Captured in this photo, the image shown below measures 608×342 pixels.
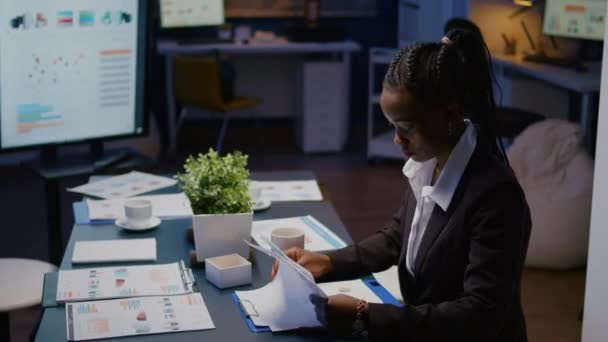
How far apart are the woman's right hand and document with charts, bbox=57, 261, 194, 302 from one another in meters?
0.22

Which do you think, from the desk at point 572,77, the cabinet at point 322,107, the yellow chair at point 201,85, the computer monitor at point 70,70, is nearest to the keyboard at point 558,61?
the desk at point 572,77

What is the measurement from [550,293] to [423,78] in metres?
2.42

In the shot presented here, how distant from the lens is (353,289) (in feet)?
6.76

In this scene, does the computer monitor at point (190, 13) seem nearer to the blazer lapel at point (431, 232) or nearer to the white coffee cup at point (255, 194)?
the white coffee cup at point (255, 194)

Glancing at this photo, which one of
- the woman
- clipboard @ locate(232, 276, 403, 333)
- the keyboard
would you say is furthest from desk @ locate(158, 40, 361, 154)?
the woman

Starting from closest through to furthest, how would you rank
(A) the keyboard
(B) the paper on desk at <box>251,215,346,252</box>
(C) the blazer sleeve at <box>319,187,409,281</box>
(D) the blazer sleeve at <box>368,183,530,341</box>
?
(D) the blazer sleeve at <box>368,183,530,341</box>
(C) the blazer sleeve at <box>319,187,409,281</box>
(B) the paper on desk at <box>251,215,346,252</box>
(A) the keyboard

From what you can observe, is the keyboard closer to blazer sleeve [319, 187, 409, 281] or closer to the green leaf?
blazer sleeve [319, 187, 409, 281]

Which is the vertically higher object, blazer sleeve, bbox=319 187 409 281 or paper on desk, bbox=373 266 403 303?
blazer sleeve, bbox=319 187 409 281

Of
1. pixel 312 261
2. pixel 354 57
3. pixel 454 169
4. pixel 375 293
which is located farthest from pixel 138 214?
pixel 354 57

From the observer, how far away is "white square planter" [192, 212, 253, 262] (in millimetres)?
2102

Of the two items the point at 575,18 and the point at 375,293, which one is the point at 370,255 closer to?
the point at 375,293

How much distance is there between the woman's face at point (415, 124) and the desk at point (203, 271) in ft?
1.43

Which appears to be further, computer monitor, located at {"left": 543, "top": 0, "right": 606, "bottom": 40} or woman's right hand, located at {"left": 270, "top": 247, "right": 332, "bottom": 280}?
computer monitor, located at {"left": 543, "top": 0, "right": 606, "bottom": 40}

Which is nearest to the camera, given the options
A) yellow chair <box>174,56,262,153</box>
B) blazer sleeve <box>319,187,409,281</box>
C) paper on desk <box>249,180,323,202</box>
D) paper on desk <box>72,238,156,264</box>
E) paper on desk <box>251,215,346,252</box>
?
blazer sleeve <box>319,187,409,281</box>
